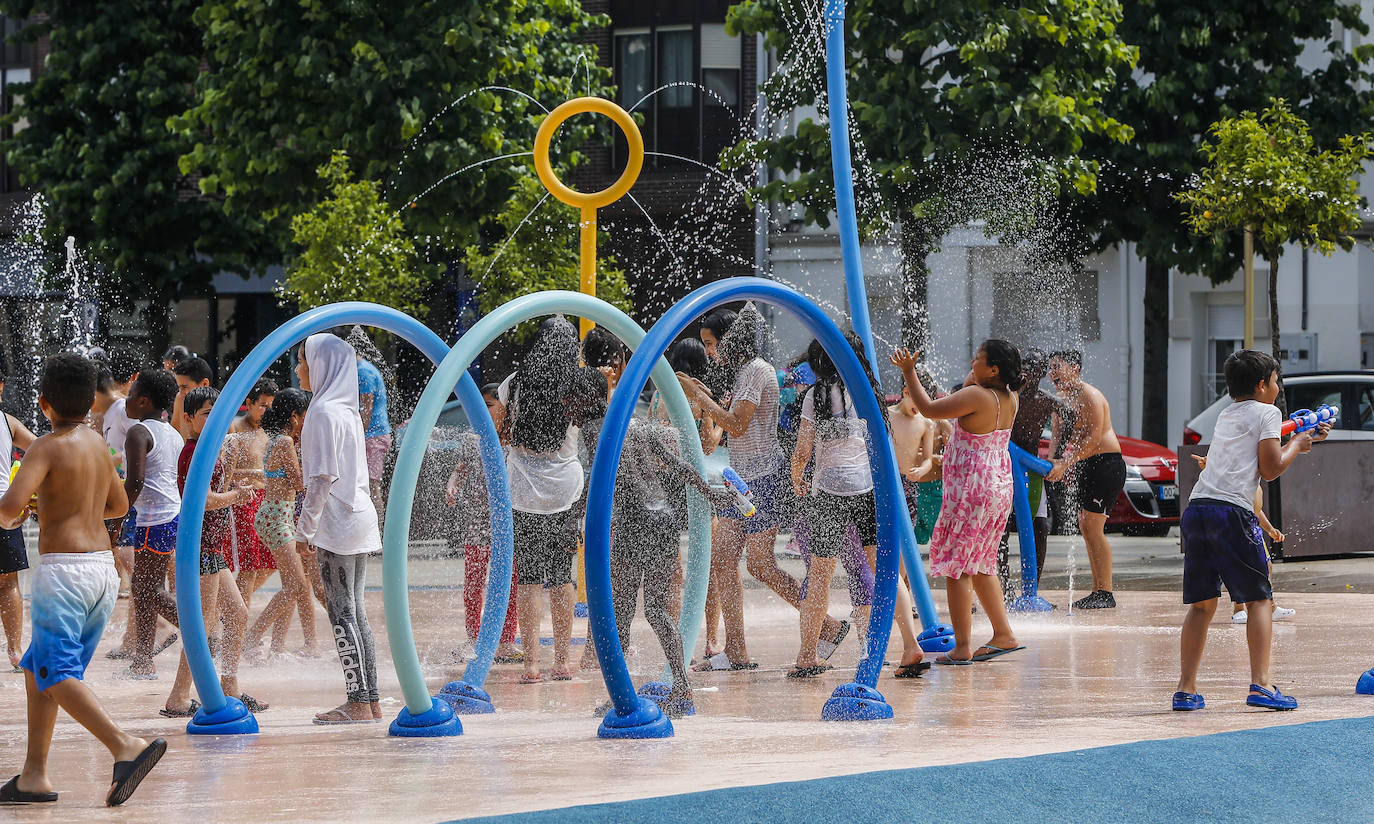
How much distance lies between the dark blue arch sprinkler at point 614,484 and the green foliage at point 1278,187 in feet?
32.6

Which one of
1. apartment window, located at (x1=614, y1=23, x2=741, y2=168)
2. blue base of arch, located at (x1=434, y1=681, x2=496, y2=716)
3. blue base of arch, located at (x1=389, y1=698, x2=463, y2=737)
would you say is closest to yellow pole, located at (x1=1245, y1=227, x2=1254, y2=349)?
blue base of arch, located at (x1=434, y1=681, x2=496, y2=716)

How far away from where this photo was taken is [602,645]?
6289 millimetres

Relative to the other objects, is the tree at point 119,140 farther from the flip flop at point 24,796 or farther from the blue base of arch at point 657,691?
the flip flop at point 24,796

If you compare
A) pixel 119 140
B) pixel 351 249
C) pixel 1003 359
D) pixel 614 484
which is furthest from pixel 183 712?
pixel 119 140

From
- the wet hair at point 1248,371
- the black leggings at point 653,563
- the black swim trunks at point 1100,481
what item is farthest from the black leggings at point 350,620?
the black swim trunks at point 1100,481

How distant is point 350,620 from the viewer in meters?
7.09

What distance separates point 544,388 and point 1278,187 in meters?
10.2

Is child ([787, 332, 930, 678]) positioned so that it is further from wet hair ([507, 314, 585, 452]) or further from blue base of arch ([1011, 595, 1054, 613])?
blue base of arch ([1011, 595, 1054, 613])

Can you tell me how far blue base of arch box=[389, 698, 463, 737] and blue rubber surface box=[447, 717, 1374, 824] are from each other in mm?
1528

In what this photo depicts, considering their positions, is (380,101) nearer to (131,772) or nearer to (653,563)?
(653,563)

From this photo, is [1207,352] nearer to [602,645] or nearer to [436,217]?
[436,217]

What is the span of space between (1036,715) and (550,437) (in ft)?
8.82

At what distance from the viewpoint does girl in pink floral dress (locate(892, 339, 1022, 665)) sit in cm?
848

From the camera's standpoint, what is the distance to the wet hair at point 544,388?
7918mm
